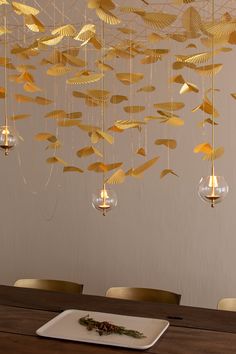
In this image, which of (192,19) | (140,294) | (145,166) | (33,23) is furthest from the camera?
(140,294)

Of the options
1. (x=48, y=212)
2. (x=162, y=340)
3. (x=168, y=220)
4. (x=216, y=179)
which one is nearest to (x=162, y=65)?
(x=168, y=220)

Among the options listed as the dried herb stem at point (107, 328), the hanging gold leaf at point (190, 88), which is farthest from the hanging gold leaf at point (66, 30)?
the dried herb stem at point (107, 328)

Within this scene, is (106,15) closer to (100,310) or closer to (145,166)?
(145,166)

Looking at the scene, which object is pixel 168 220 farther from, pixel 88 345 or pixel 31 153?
pixel 88 345

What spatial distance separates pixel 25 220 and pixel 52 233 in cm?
31

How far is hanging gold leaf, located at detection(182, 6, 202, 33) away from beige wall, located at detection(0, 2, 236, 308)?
2.28 m

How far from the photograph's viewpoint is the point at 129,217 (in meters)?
4.70

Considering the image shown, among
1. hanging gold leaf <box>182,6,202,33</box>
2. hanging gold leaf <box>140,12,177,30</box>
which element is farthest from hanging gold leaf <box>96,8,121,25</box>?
hanging gold leaf <box>182,6,202,33</box>

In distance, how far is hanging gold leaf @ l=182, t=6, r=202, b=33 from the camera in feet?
7.08

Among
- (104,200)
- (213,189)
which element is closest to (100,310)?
(104,200)

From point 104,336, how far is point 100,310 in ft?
1.60

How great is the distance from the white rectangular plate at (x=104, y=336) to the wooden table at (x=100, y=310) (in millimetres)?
35

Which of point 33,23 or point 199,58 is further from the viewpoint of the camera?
point 33,23

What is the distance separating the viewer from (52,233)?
4.94 m
